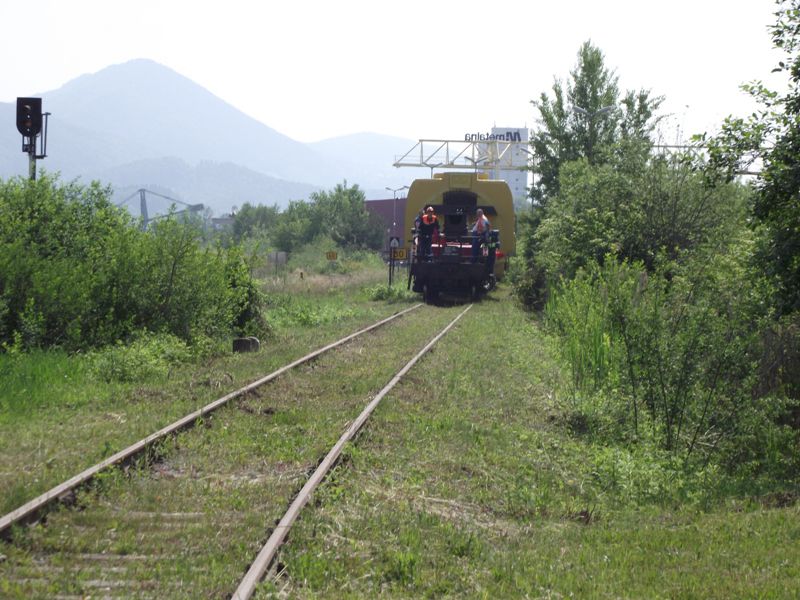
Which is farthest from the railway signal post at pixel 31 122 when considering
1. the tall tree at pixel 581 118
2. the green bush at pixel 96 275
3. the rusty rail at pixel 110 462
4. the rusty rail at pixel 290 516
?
the tall tree at pixel 581 118

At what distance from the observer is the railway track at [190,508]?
4723 millimetres

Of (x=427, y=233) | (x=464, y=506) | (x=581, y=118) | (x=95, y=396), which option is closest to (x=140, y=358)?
(x=95, y=396)

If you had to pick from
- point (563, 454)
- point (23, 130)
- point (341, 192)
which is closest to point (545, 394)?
point (563, 454)

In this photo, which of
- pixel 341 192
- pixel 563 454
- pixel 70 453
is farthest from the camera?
pixel 341 192

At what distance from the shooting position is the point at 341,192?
3620 inches

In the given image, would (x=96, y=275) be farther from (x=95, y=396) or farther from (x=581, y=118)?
(x=581, y=118)

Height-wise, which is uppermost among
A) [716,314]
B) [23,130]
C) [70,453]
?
[23,130]

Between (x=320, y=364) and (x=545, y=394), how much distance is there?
360 cm

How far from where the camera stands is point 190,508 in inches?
239

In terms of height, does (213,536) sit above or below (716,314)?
below

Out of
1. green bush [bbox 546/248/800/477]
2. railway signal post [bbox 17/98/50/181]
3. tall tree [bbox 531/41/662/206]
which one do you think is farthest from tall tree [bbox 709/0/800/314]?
tall tree [bbox 531/41/662/206]

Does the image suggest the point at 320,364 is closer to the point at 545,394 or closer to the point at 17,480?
the point at 545,394

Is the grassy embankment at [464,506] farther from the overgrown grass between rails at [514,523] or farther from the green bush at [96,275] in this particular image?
the green bush at [96,275]

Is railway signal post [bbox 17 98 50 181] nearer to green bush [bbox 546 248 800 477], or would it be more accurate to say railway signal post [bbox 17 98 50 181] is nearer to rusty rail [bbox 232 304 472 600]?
rusty rail [bbox 232 304 472 600]
